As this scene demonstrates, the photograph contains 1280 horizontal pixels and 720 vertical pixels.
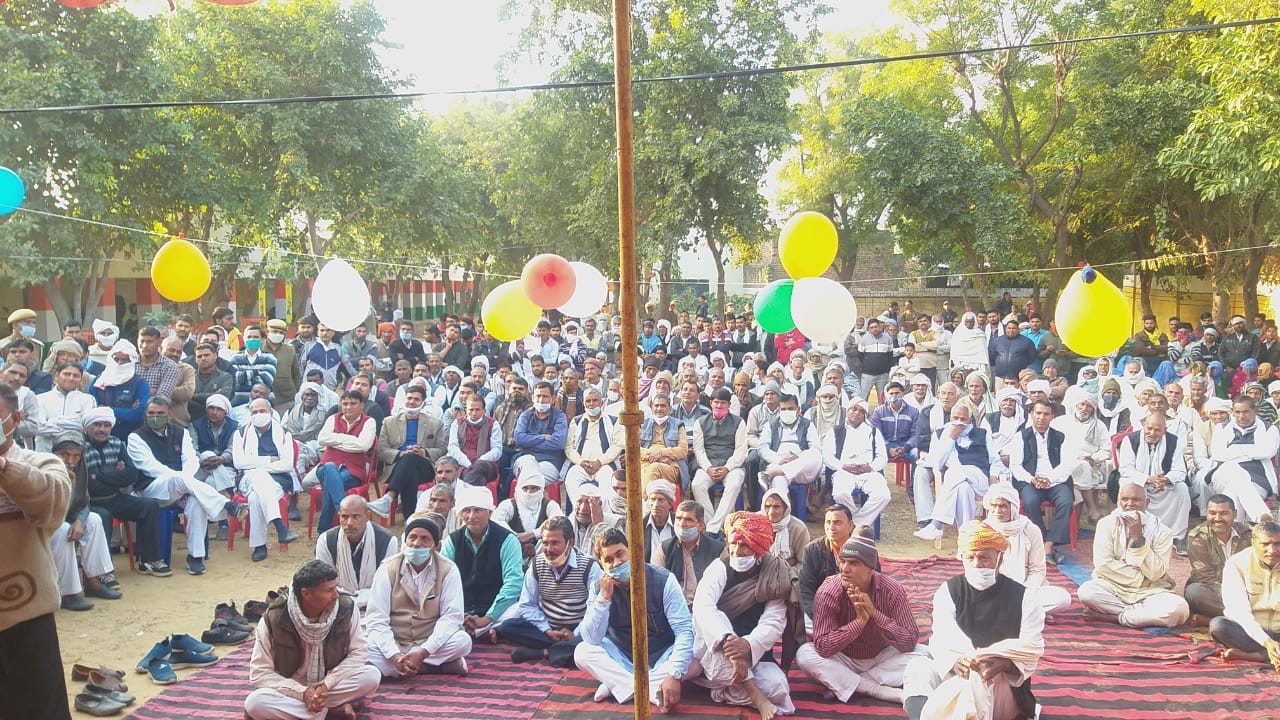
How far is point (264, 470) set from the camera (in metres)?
7.33

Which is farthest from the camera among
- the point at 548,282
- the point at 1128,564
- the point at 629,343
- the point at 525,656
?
the point at 548,282

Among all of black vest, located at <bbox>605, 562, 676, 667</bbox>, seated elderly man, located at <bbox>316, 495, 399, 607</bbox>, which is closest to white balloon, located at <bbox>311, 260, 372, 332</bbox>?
seated elderly man, located at <bbox>316, 495, 399, 607</bbox>

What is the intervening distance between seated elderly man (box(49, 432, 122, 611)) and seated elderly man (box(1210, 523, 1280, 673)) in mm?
6866

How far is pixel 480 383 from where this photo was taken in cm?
936

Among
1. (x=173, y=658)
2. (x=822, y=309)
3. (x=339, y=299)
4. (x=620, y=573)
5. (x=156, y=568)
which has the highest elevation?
(x=339, y=299)

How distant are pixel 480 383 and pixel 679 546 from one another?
441 cm

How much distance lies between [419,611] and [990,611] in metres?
3.01

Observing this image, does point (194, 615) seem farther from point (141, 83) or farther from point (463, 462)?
point (141, 83)

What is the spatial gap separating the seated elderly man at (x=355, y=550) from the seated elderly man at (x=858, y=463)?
382cm

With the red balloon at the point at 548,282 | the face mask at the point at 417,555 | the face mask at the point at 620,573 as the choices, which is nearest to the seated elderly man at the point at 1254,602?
the face mask at the point at 620,573

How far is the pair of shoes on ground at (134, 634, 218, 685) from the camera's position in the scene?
492 centimetres

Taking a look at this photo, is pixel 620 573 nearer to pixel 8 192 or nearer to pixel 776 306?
pixel 776 306

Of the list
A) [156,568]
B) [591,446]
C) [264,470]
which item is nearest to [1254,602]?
[591,446]

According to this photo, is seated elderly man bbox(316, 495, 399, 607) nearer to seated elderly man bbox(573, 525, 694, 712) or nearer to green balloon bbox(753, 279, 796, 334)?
seated elderly man bbox(573, 525, 694, 712)
